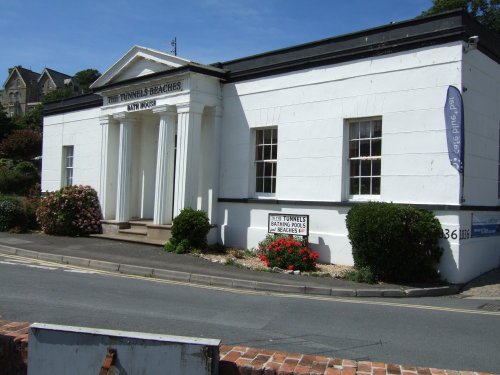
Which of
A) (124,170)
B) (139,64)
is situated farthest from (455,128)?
(124,170)

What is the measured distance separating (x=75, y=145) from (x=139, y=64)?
18.4ft

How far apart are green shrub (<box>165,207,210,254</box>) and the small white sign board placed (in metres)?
9.83

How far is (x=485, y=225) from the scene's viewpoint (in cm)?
1184

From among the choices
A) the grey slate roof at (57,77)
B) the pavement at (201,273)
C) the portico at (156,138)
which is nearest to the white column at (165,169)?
the portico at (156,138)

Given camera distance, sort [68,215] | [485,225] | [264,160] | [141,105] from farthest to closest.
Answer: [68,215], [141,105], [264,160], [485,225]

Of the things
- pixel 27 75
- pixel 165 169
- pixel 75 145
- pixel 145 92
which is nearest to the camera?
pixel 165 169

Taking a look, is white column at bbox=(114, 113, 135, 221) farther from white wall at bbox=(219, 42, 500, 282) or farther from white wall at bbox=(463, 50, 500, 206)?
white wall at bbox=(463, 50, 500, 206)

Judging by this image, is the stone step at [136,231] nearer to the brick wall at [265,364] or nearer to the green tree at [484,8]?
the brick wall at [265,364]

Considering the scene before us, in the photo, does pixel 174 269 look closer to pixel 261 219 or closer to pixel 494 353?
pixel 261 219

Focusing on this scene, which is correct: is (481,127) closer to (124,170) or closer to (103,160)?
(124,170)

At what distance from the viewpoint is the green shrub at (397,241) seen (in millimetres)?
10359

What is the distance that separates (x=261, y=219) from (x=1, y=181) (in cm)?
2151

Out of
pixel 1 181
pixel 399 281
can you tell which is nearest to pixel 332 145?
pixel 399 281

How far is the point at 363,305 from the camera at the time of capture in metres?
8.70
